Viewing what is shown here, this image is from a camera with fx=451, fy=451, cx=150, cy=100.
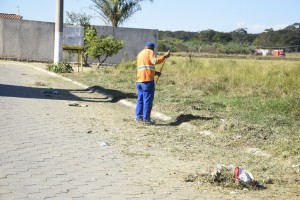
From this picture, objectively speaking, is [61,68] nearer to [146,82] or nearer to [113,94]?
[113,94]

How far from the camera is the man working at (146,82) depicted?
32.7 ft

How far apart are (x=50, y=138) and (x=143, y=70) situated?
2.98 m

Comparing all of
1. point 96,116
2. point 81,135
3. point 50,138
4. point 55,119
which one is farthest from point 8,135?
Result: point 96,116

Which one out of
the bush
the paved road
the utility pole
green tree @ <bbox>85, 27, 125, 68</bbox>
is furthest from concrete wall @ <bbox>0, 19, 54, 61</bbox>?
the paved road

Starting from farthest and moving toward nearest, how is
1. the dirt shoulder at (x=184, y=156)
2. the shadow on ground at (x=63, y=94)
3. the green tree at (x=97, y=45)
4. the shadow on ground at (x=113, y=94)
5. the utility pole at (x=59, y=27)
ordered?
the green tree at (x=97, y=45) → the utility pole at (x=59, y=27) → the shadow on ground at (x=113, y=94) → the shadow on ground at (x=63, y=94) → the dirt shoulder at (x=184, y=156)

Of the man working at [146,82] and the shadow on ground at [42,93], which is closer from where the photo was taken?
the man working at [146,82]

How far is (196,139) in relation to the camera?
8.60m

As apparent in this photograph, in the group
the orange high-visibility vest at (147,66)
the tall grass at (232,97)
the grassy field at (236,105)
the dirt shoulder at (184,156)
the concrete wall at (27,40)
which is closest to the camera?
the dirt shoulder at (184,156)

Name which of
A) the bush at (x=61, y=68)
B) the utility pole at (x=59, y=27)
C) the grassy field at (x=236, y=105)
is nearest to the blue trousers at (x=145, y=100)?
the grassy field at (x=236, y=105)

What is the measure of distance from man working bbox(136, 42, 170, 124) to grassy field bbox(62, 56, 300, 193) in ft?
2.55

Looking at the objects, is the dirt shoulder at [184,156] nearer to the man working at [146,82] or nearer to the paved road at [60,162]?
the paved road at [60,162]

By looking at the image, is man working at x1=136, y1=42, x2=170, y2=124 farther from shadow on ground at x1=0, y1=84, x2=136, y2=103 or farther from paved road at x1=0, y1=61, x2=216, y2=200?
shadow on ground at x1=0, y1=84, x2=136, y2=103

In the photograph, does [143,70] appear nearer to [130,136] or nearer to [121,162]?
[130,136]

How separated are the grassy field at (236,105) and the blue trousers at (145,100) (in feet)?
2.43
